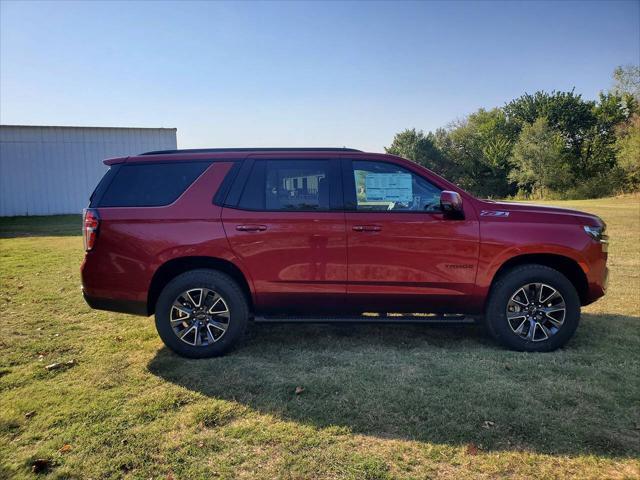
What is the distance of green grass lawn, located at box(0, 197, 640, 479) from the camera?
106 inches

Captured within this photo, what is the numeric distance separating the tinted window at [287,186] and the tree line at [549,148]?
147 feet

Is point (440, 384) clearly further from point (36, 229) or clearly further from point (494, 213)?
point (36, 229)

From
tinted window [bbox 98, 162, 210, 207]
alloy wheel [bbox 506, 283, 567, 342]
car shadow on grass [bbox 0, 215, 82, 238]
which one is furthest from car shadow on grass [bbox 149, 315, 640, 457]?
car shadow on grass [bbox 0, 215, 82, 238]

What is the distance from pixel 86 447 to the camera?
285 cm

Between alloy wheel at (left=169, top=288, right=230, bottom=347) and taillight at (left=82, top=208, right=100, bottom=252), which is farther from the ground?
taillight at (left=82, top=208, right=100, bottom=252)

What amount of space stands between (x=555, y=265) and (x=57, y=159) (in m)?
25.0

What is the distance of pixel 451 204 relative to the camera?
162 inches

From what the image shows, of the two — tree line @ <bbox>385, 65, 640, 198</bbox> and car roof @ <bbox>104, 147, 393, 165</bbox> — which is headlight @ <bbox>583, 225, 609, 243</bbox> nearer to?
car roof @ <bbox>104, 147, 393, 165</bbox>

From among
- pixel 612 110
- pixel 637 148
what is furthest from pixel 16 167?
pixel 612 110

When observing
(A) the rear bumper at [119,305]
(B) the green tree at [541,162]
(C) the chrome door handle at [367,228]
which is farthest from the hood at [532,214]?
(B) the green tree at [541,162]

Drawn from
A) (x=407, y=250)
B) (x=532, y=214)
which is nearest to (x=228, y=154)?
(x=407, y=250)

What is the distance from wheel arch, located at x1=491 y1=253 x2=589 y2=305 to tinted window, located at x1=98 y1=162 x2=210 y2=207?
3.10m

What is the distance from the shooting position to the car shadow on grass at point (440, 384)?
3.00m

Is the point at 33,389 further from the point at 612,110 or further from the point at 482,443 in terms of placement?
the point at 612,110
